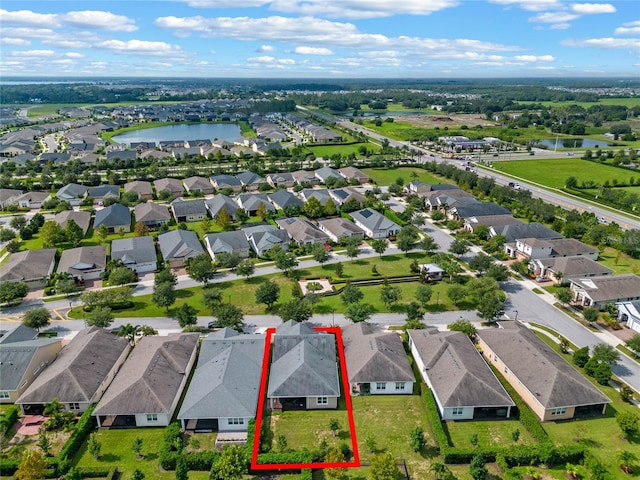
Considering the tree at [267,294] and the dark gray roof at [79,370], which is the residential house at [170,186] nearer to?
the tree at [267,294]

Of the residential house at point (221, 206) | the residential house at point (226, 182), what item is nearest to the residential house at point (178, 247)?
the residential house at point (221, 206)

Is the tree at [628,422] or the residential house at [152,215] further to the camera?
the residential house at [152,215]

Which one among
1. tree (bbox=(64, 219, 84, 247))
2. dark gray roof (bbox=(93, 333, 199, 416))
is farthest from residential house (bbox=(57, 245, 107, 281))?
dark gray roof (bbox=(93, 333, 199, 416))

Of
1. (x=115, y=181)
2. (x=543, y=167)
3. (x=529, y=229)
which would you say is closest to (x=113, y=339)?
(x=529, y=229)

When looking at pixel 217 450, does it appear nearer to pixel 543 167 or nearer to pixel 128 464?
pixel 128 464

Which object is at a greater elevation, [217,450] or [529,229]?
[529,229]

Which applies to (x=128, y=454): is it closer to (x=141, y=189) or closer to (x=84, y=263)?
(x=84, y=263)

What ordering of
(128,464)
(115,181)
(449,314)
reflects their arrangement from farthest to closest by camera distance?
(115,181), (449,314), (128,464)
